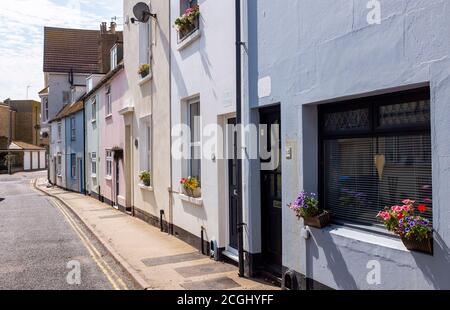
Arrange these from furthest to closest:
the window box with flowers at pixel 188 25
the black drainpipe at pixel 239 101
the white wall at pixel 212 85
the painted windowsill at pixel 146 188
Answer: the painted windowsill at pixel 146 188
the window box with flowers at pixel 188 25
the white wall at pixel 212 85
the black drainpipe at pixel 239 101

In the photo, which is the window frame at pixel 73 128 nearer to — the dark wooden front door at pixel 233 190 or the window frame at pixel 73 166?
the window frame at pixel 73 166

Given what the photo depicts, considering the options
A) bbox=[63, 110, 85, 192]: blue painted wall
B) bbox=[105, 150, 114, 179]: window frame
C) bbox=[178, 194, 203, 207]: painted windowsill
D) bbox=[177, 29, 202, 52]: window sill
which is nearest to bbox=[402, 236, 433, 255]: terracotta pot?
bbox=[178, 194, 203, 207]: painted windowsill

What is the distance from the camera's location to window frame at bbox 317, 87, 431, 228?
4.20 m

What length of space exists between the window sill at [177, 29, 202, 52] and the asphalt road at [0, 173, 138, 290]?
14.7 feet

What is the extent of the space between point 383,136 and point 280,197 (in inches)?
80.3

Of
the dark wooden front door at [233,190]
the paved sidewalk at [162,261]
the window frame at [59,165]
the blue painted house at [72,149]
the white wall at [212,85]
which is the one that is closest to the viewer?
the paved sidewalk at [162,261]

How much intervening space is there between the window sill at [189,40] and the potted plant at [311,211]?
4.47 meters

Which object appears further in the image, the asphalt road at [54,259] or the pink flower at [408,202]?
the asphalt road at [54,259]

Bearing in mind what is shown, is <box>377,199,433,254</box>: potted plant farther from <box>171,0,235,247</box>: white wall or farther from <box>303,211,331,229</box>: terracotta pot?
<box>171,0,235,247</box>: white wall

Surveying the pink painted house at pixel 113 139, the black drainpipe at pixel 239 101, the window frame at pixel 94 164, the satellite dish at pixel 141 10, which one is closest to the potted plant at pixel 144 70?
the satellite dish at pixel 141 10

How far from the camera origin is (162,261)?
803 centimetres

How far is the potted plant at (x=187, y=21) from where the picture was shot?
8.79 metres

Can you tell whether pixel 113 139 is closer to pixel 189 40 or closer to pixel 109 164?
pixel 109 164
